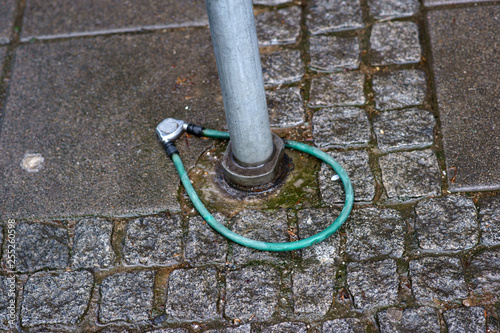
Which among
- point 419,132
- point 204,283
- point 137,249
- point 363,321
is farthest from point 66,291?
point 419,132

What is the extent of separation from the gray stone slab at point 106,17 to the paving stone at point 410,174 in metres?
1.75

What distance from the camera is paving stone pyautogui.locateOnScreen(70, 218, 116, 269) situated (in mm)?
2510

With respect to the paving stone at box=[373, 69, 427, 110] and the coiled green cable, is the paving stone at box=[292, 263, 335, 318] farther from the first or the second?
the paving stone at box=[373, 69, 427, 110]

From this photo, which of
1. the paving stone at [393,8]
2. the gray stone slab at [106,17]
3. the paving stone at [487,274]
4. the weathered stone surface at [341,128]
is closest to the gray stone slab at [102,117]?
the gray stone slab at [106,17]

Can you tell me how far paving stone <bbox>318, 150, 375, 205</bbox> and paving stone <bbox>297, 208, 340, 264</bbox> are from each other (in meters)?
0.09

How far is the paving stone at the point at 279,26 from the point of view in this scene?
3.42 m

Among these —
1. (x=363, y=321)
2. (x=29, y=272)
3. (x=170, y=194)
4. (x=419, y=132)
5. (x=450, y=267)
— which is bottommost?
(x=363, y=321)

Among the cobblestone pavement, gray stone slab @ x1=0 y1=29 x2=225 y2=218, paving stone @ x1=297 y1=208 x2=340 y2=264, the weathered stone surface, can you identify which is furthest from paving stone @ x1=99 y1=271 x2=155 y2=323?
the weathered stone surface

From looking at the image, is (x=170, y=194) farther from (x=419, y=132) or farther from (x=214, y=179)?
(x=419, y=132)

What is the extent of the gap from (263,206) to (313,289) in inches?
21.5

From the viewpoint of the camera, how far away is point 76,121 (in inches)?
122

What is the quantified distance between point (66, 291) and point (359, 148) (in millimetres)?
1737

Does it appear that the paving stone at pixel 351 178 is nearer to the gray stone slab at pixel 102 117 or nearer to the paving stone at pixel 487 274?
the paving stone at pixel 487 274

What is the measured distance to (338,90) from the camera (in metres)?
3.06
